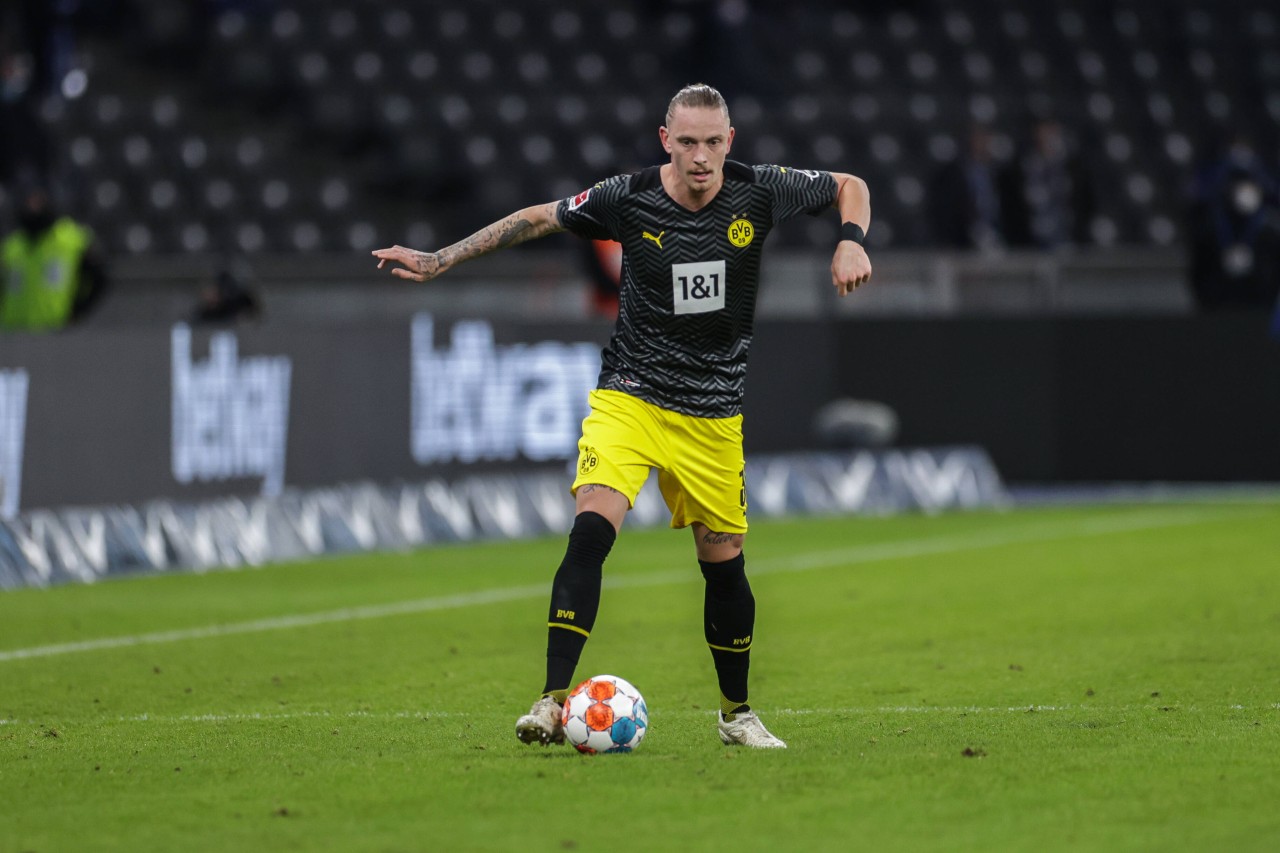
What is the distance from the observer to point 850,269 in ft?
21.6

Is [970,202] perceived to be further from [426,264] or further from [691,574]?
[426,264]

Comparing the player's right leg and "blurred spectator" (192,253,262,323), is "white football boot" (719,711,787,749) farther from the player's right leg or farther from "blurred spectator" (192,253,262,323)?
"blurred spectator" (192,253,262,323)

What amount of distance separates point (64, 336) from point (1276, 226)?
1191 centimetres

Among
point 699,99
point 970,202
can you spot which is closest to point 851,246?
point 699,99

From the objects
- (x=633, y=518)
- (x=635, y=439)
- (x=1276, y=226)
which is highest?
(x=1276, y=226)

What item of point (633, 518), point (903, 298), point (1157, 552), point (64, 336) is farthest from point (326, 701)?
point (903, 298)

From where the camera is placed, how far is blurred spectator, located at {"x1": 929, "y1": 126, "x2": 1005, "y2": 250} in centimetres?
2141

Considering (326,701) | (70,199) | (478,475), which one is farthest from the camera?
(70,199)

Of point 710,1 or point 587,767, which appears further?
point 710,1

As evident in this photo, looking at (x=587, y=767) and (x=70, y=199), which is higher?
(x=70, y=199)

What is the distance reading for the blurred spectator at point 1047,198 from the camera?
2158cm

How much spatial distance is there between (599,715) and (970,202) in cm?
1557

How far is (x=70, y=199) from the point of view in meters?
23.0

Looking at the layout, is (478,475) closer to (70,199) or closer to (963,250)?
(963,250)
